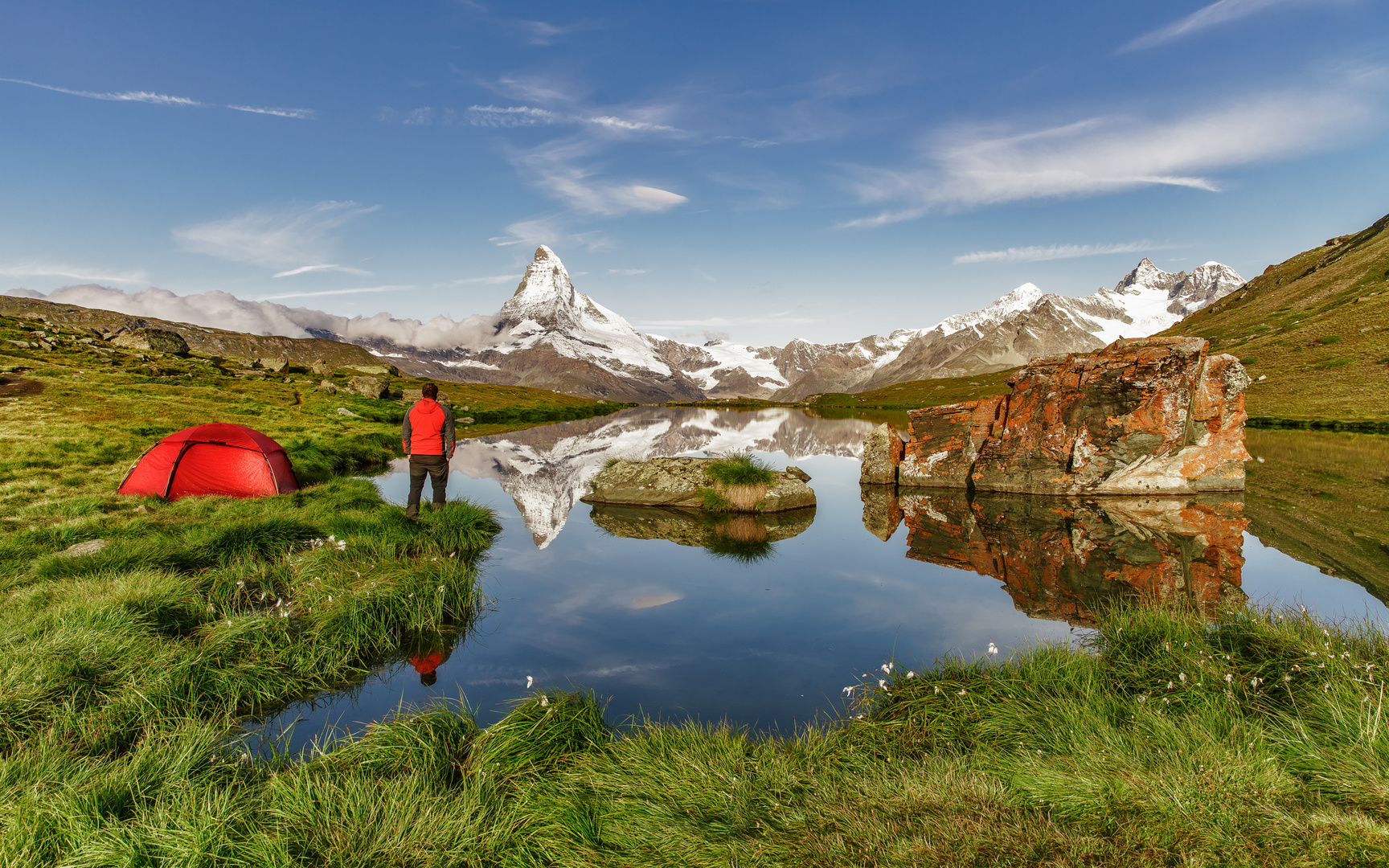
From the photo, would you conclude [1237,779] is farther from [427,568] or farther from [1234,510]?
[1234,510]

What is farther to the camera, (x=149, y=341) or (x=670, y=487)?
(x=149, y=341)

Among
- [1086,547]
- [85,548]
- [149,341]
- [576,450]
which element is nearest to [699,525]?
[1086,547]

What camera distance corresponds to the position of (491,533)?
691 inches

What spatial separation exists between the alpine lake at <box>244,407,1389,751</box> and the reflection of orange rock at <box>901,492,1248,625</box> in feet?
0.28

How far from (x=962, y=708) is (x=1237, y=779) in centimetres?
255

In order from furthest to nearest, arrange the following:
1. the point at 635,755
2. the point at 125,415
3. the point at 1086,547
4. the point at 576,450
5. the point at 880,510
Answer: the point at 576,450 → the point at 125,415 → the point at 880,510 → the point at 1086,547 → the point at 635,755

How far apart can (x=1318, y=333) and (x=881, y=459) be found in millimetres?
105474

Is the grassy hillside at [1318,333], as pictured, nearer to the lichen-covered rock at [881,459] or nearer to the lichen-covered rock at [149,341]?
the lichen-covered rock at [881,459]

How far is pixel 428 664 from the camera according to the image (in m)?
9.31

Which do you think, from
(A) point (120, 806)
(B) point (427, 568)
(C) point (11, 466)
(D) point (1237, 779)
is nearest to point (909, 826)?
(D) point (1237, 779)

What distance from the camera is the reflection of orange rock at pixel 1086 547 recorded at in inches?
452

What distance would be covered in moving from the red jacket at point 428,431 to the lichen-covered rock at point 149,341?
115108 millimetres

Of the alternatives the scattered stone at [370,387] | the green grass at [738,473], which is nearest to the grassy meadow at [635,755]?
the green grass at [738,473]

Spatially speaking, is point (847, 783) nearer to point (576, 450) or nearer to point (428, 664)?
point (428, 664)
